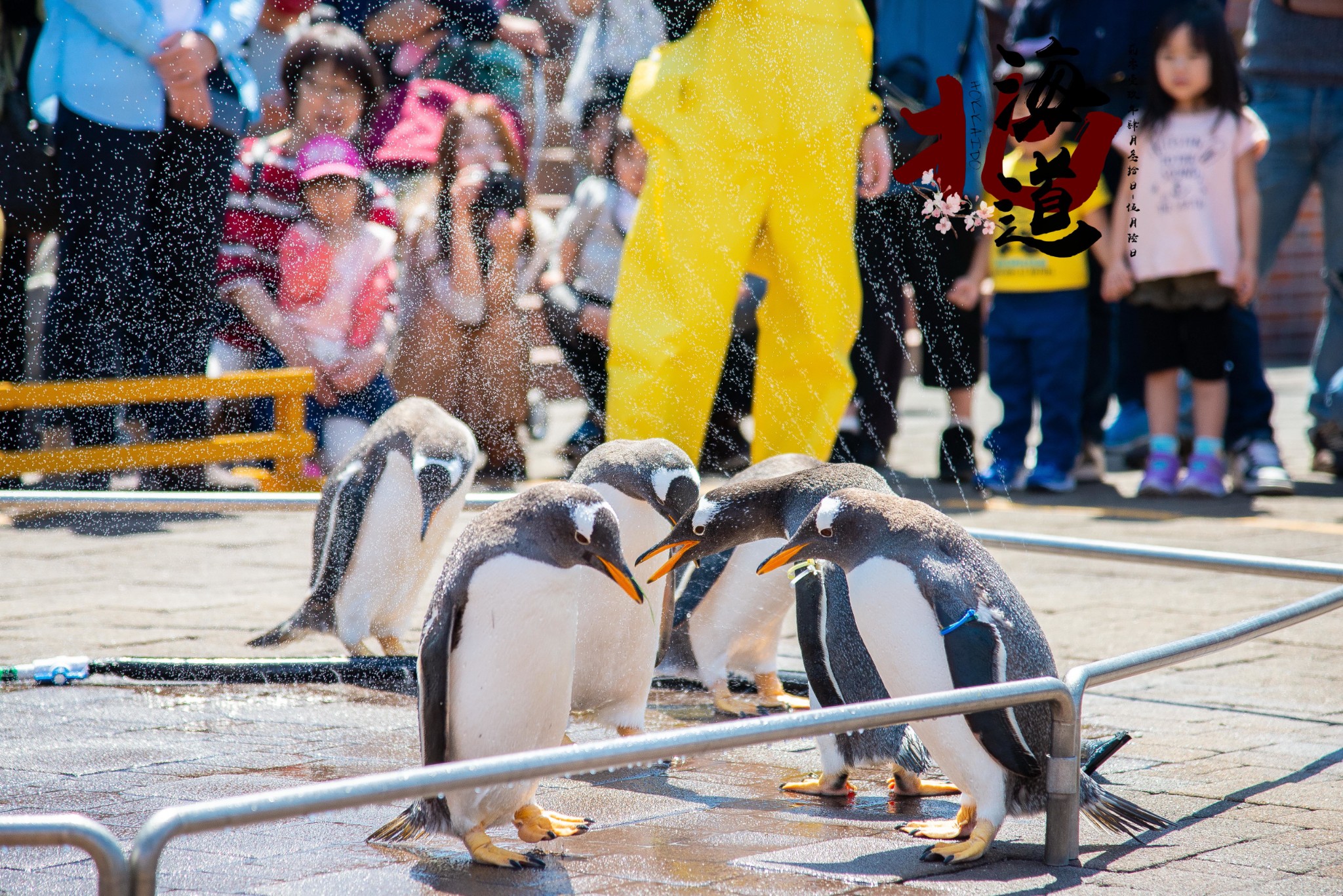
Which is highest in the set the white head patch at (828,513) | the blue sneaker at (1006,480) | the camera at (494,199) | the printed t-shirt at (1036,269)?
the camera at (494,199)

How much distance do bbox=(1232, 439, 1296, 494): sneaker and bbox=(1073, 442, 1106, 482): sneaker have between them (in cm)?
58

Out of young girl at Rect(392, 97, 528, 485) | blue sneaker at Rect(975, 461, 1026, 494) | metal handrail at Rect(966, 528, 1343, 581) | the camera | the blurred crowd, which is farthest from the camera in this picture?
blue sneaker at Rect(975, 461, 1026, 494)

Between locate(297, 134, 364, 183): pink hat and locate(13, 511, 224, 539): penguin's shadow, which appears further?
locate(297, 134, 364, 183): pink hat

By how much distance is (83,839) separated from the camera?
167 cm

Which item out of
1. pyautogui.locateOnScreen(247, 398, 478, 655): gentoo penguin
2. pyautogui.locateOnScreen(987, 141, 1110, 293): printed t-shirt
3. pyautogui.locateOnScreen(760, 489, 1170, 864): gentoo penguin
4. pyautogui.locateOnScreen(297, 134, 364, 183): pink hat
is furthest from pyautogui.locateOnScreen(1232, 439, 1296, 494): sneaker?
pyautogui.locateOnScreen(760, 489, 1170, 864): gentoo penguin

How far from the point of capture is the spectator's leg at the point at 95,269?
616 cm

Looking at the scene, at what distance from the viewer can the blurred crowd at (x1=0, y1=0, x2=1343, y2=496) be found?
6027 millimetres

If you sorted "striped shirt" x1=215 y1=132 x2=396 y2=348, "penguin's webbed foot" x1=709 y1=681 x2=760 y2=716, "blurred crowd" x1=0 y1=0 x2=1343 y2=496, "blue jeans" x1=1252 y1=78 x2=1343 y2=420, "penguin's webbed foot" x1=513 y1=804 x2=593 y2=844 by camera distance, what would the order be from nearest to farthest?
"penguin's webbed foot" x1=513 y1=804 x2=593 y2=844 < "penguin's webbed foot" x1=709 y1=681 x2=760 y2=716 < "blurred crowd" x1=0 y1=0 x2=1343 y2=496 < "striped shirt" x1=215 y1=132 x2=396 y2=348 < "blue jeans" x1=1252 y1=78 x2=1343 y2=420

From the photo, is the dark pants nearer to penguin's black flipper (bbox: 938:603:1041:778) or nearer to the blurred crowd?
the blurred crowd

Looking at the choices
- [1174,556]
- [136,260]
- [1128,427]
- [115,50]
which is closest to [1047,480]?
[1128,427]

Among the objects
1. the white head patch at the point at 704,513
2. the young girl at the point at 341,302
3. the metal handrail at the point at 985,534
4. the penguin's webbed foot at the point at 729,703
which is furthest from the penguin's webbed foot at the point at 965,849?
the young girl at the point at 341,302

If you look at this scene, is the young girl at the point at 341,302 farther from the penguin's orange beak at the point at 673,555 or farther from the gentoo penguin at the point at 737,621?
the penguin's orange beak at the point at 673,555

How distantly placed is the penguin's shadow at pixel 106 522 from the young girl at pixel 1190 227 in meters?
3.74

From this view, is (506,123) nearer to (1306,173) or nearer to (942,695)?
(1306,173)
